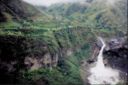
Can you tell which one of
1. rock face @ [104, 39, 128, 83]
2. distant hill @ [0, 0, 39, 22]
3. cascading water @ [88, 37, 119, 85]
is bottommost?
cascading water @ [88, 37, 119, 85]

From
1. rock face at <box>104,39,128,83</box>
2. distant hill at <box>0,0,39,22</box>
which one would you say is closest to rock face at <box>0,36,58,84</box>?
distant hill at <box>0,0,39,22</box>

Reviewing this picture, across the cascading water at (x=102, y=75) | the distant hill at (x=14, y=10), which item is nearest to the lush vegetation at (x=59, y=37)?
the distant hill at (x=14, y=10)


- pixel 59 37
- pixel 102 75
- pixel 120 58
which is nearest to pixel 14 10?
pixel 59 37

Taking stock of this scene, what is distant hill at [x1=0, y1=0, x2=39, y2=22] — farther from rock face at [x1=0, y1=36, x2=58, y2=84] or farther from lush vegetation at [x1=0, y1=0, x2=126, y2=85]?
rock face at [x1=0, y1=36, x2=58, y2=84]

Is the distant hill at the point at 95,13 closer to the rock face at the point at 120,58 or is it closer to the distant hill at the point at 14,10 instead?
the distant hill at the point at 14,10

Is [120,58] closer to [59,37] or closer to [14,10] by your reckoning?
[59,37]

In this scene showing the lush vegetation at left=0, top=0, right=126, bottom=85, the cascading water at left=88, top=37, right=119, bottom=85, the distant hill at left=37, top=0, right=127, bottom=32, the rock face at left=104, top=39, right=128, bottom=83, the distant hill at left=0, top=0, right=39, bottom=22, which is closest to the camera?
the rock face at left=104, top=39, right=128, bottom=83

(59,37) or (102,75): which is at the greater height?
(59,37)

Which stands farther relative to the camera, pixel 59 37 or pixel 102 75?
pixel 59 37

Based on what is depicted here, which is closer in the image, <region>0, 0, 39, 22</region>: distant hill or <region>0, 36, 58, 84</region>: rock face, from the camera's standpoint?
<region>0, 36, 58, 84</region>: rock face

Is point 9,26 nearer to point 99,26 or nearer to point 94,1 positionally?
point 99,26

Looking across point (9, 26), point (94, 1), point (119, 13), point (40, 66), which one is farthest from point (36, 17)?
point (94, 1)
